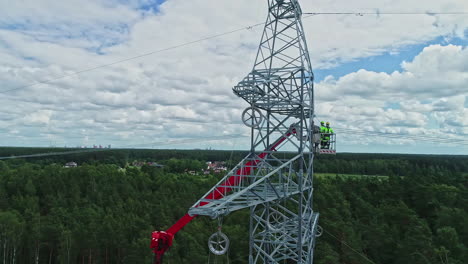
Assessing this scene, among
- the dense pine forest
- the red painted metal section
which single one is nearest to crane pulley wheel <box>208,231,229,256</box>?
the red painted metal section

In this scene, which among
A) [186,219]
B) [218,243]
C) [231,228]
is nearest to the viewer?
[186,219]

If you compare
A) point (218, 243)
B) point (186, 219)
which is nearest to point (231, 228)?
point (218, 243)

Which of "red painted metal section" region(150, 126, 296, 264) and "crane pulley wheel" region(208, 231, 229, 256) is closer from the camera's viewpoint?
"red painted metal section" region(150, 126, 296, 264)

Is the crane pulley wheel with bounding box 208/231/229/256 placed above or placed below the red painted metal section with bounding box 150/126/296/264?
below

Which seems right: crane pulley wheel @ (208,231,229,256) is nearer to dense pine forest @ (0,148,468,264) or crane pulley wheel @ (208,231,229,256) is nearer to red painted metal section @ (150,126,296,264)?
red painted metal section @ (150,126,296,264)

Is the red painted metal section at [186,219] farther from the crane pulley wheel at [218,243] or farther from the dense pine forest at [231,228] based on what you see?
the dense pine forest at [231,228]

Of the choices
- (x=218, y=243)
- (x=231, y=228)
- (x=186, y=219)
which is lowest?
(x=231, y=228)

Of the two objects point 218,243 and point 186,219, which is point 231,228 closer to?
point 218,243

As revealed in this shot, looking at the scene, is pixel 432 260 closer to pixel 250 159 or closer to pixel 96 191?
pixel 250 159
